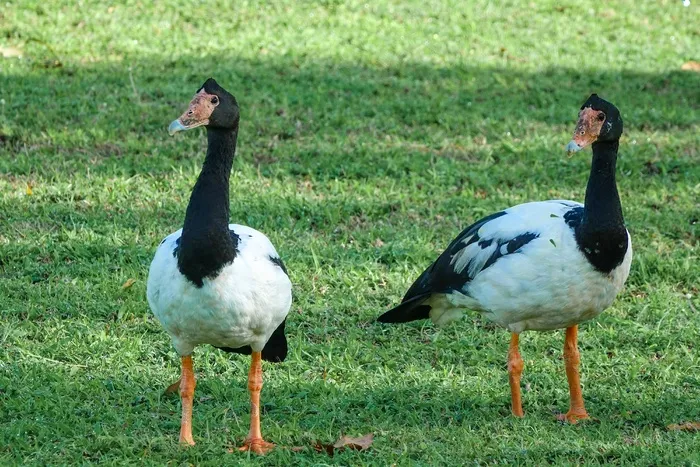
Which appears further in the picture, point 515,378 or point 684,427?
point 515,378

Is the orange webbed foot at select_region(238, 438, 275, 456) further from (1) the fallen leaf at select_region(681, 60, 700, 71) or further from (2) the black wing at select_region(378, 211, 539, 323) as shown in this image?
(1) the fallen leaf at select_region(681, 60, 700, 71)

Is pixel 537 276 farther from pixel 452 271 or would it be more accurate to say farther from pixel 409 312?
pixel 409 312

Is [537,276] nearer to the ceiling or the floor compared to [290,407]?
nearer to the ceiling

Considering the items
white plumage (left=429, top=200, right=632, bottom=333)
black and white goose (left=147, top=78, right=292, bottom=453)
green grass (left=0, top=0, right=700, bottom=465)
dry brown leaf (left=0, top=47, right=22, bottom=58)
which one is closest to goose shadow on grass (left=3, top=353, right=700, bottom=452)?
green grass (left=0, top=0, right=700, bottom=465)

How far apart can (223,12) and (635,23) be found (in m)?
4.79

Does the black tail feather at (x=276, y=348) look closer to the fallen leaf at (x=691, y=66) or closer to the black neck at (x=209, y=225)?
the black neck at (x=209, y=225)

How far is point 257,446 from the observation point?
202 inches

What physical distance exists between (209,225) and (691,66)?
8296mm

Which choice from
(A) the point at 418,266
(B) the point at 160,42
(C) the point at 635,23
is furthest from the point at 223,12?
(A) the point at 418,266

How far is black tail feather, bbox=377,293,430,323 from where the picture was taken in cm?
619

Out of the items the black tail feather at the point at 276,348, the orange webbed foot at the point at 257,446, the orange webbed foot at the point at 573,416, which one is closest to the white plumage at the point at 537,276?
the orange webbed foot at the point at 573,416

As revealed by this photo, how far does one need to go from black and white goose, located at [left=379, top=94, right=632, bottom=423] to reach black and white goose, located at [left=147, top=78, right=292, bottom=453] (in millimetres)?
1155

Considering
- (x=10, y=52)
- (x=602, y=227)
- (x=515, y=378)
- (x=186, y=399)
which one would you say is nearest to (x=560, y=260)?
(x=602, y=227)

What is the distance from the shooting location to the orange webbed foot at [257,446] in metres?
5.12
